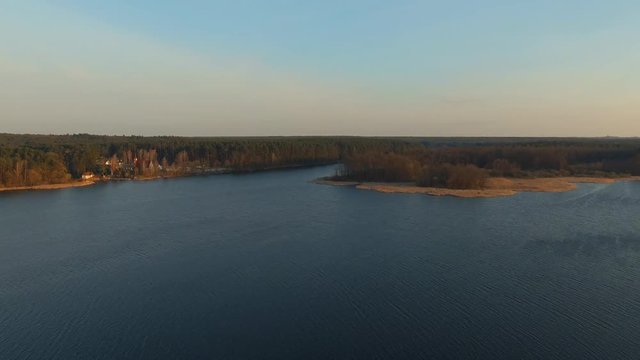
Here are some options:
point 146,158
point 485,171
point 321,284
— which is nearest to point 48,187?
point 146,158

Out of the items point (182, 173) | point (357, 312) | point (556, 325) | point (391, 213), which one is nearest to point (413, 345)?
point (357, 312)

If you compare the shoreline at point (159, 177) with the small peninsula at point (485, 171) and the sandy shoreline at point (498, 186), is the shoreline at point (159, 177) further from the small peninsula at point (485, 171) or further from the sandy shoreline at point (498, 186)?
the sandy shoreline at point (498, 186)

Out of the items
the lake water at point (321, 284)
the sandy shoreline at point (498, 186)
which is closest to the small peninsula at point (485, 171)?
the sandy shoreline at point (498, 186)

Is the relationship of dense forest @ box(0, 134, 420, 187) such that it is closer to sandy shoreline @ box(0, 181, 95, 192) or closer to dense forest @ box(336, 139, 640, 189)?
→ sandy shoreline @ box(0, 181, 95, 192)

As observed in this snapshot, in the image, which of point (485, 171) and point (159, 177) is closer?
point (485, 171)

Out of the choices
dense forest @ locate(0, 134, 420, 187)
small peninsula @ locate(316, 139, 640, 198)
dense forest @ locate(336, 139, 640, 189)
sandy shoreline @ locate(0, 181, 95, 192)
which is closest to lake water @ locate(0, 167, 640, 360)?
small peninsula @ locate(316, 139, 640, 198)

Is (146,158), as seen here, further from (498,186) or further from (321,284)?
(321,284)

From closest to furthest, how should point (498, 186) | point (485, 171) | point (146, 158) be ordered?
point (498, 186), point (485, 171), point (146, 158)

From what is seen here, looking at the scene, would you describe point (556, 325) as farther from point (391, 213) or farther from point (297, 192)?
point (297, 192)
